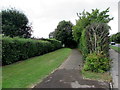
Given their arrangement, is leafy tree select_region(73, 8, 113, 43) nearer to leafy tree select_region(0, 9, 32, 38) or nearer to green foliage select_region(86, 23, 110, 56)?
green foliage select_region(86, 23, 110, 56)

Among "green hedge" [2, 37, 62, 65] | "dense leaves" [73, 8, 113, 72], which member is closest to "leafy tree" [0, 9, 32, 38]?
"green hedge" [2, 37, 62, 65]

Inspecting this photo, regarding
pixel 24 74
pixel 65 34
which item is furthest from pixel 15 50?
pixel 65 34

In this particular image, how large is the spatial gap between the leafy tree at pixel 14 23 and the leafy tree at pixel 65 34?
36.5 ft

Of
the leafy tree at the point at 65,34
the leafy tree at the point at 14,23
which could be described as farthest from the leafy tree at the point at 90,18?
the leafy tree at the point at 65,34

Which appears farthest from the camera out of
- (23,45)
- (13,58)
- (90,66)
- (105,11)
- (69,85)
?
(105,11)

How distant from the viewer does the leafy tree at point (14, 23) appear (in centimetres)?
2291

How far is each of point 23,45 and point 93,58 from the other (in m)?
7.18

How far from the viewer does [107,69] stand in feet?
23.7

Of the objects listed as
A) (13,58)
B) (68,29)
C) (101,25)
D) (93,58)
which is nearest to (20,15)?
(68,29)

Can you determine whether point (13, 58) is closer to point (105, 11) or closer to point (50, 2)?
point (50, 2)

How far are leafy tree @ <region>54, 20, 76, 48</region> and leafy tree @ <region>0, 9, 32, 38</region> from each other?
11.1 metres

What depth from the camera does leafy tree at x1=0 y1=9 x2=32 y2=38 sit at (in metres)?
22.9

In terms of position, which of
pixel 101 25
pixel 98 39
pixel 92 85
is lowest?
pixel 92 85

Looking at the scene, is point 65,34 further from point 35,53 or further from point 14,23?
point 35,53
